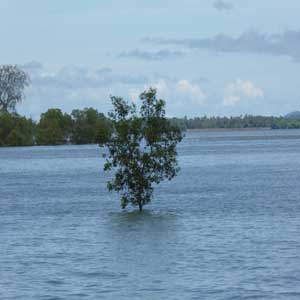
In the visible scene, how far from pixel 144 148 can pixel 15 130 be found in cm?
13325

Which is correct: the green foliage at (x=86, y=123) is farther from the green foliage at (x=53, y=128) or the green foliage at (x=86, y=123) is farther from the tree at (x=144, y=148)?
the tree at (x=144, y=148)

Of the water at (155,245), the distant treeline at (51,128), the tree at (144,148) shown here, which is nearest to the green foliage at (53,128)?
the distant treeline at (51,128)

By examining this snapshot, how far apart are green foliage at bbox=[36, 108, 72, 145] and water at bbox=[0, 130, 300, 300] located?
4566 inches

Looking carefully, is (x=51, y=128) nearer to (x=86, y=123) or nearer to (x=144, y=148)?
(x=86, y=123)

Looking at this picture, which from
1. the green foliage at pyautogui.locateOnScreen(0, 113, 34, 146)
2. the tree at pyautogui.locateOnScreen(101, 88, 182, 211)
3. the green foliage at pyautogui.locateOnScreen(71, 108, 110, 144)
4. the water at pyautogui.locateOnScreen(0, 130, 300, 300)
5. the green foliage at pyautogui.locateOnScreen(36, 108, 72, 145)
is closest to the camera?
the water at pyautogui.locateOnScreen(0, 130, 300, 300)

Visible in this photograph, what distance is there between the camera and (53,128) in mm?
188250

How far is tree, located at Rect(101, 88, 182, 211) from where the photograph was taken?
45.4 m

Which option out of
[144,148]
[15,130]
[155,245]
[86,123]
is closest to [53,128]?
[86,123]

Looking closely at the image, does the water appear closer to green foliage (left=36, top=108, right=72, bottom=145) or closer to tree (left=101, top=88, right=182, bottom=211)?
tree (left=101, top=88, right=182, bottom=211)

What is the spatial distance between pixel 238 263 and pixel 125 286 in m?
4.85

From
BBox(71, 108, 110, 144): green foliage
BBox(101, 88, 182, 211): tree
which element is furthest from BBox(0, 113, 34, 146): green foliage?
BBox(101, 88, 182, 211): tree

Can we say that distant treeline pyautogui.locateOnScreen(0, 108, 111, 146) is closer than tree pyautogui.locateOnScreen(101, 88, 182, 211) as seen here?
No

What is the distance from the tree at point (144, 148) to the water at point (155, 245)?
5.53 feet

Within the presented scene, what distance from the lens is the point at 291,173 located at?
88438mm
